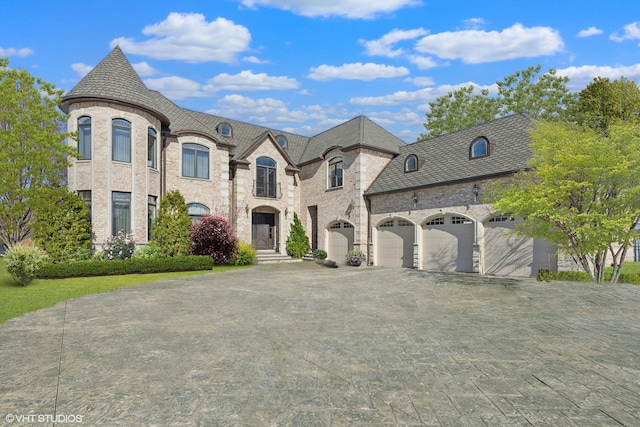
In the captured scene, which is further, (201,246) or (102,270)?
(201,246)

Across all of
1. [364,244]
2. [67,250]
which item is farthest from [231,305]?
[364,244]

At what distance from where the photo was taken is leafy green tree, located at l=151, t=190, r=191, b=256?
17.4 metres

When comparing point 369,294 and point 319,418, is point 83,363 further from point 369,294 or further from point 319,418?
point 369,294

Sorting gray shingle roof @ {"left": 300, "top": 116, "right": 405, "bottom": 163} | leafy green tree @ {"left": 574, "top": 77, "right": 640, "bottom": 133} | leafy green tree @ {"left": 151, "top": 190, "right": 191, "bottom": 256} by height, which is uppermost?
leafy green tree @ {"left": 574, "top": 77, "right": 640, "bottom": 133}

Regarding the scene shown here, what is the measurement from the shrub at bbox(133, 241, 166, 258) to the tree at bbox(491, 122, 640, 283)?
1486 centimetres

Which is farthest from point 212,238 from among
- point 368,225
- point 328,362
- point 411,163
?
point 328,362

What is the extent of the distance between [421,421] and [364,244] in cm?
1798

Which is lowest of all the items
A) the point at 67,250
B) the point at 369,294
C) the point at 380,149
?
the point at 369,294

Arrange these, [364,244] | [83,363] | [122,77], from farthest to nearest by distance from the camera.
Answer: [364,244]
[122,77]
[83,363]

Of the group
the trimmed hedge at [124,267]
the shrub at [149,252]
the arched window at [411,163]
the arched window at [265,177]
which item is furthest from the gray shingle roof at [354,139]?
the shrub at [149,252]

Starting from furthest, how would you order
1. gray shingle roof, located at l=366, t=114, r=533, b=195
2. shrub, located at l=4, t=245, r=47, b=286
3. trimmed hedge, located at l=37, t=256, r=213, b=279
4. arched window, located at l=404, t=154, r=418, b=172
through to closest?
1. arched window, located at l=404, t=154, r=418, b=172
2. gray shingle roof, located at l=366, t=114, r=533, b=195
3. trimmed hedge, located at l=37, t=256, r=213, b=279
4. shrub, located at l=4, t=245, r=47, b=286

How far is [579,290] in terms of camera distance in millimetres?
9297

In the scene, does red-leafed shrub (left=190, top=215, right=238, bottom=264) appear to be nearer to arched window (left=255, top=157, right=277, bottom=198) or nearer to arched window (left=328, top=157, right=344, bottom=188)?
arched window (left=255, top=157, right=277, bottom=198)

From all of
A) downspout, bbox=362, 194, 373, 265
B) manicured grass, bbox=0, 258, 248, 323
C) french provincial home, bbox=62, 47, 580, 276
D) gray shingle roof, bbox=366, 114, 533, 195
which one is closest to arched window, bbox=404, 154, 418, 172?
french provincial home, bbox=62, 47, 580, 276
